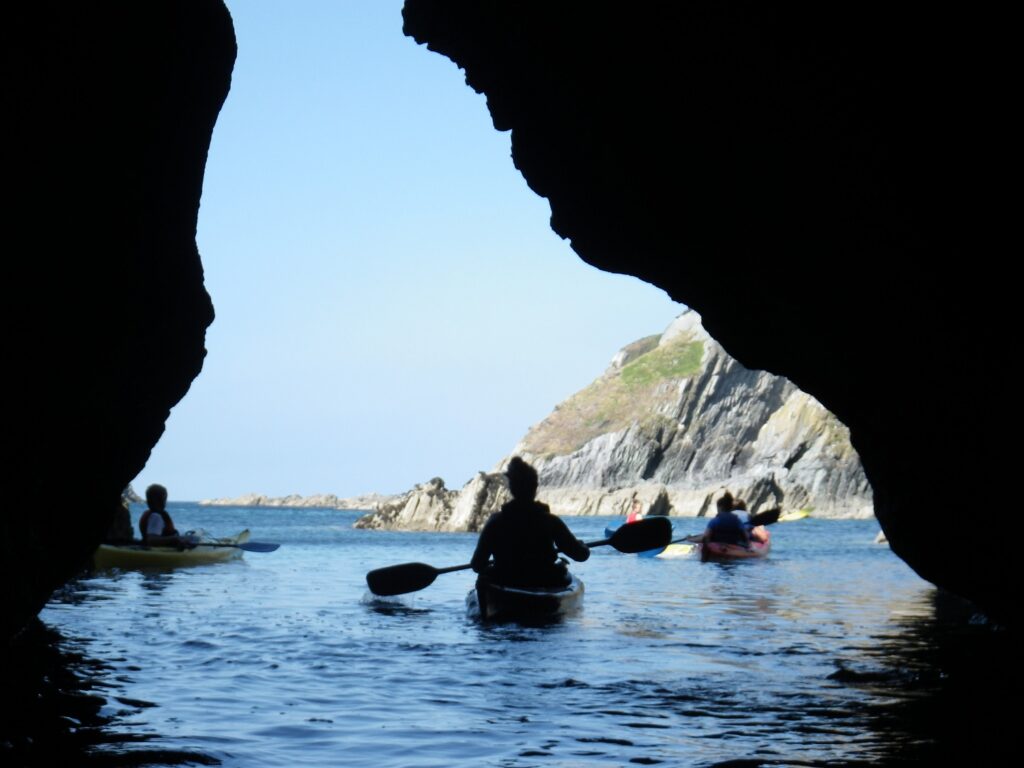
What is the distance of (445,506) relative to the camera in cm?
7056

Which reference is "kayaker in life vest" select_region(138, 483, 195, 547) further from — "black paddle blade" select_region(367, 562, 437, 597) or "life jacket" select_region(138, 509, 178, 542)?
"black paddle blade" select_region(367, 562, 437, 597)

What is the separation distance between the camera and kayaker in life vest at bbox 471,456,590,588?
44.4ft

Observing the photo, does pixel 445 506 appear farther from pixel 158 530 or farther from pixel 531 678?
pixel 531 678

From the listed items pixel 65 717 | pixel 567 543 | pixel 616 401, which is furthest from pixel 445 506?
pixel 616 401

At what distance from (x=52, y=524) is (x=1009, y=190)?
7.60 meters

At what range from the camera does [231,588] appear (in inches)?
851

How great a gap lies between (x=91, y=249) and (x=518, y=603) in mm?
7800

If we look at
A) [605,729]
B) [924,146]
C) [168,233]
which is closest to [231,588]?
[168,233]

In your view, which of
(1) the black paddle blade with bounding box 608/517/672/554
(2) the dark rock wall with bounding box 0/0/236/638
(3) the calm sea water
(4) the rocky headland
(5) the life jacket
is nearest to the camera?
(2) the dark rock wall with bounding box 0/0/236/638

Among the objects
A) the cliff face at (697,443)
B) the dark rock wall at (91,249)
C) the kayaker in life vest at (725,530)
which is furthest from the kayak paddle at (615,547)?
the cliff face at (697,443)

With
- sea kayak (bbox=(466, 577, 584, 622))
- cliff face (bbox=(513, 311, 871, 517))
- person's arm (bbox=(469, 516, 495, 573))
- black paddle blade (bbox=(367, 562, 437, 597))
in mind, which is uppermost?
cliff face (bbox=(513, 311, 871, 517))

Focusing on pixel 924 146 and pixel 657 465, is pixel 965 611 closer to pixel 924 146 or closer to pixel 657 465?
pixel 924 146

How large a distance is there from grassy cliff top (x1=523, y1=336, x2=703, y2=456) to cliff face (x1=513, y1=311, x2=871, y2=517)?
202 mm

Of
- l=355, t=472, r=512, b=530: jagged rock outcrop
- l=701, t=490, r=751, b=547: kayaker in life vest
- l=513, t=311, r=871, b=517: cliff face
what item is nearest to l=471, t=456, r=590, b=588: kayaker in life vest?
l=701, t=490, r=751, b=547: kayaker in life vest
